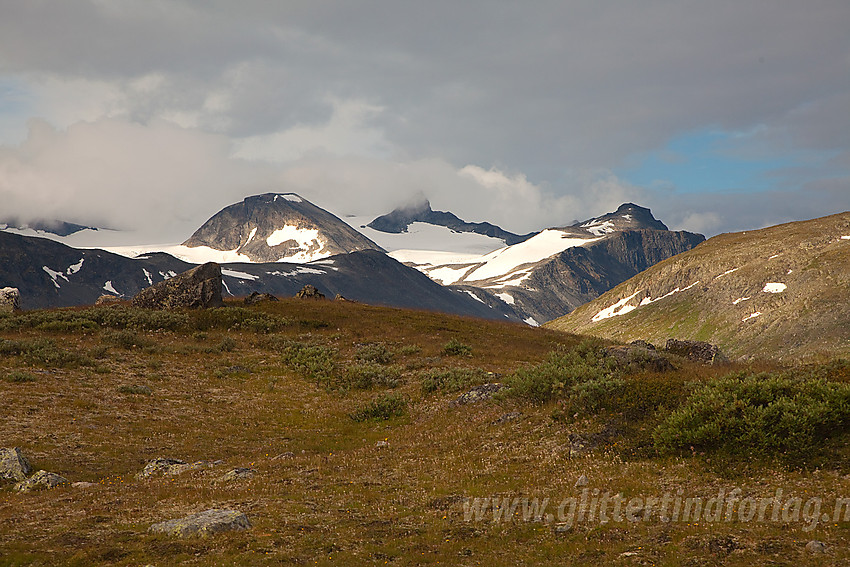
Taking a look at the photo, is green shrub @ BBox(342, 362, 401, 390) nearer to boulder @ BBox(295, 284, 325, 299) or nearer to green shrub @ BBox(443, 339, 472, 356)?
green shrub @ BBox(443, 339, 472, 356)

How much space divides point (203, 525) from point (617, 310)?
167 m

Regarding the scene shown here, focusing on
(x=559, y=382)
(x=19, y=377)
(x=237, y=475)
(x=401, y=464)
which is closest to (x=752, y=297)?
(x=559, y=382)

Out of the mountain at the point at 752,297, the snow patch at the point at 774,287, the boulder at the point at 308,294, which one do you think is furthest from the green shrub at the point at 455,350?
the snow patch at the point at 774,287

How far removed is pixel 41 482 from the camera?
15.7 m

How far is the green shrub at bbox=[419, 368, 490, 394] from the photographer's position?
29.1 m

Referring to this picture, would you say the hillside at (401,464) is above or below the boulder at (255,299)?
below

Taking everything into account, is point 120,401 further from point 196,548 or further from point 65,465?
point 196,548

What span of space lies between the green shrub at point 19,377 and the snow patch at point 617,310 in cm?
15228

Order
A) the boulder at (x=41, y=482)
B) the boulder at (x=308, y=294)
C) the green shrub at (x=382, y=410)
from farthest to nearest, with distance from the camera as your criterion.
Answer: the boulder at (x=308, y=294) → the green shrub at (x=382, y=410) → the boulder at (x=41, y=482)

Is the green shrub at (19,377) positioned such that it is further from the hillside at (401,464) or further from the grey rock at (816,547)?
the grey rock at (816,547)

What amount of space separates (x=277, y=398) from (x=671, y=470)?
21443 millimetres

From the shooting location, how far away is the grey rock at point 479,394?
2517cm

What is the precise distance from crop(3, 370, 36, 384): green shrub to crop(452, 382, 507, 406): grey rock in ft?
68.7

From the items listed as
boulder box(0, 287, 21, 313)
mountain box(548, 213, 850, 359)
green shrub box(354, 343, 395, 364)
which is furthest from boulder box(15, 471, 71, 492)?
mountain box(548, 213, 850, 359)
